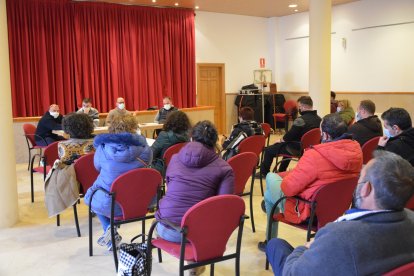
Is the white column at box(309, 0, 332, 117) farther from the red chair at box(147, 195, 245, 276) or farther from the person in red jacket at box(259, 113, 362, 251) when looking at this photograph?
the red chair at box(147, 195, 245, 276)

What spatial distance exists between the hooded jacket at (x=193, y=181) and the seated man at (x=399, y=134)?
5.54 feet

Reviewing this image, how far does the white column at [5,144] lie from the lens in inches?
171

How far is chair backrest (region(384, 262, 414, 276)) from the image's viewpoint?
5.00ft

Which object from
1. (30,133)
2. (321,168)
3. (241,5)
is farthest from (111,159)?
(241,5)

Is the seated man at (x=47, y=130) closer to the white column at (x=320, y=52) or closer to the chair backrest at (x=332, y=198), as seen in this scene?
the white column at (x=320, y=52)

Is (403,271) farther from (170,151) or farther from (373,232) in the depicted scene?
(170,151)

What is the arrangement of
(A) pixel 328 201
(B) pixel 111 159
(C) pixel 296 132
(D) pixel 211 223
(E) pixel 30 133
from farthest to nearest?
(E) pixel 30 133 < (C) pixel 296 132 < (B) pixel 111 159 < (A) pixel 328 201 < (D) pixel 211 223

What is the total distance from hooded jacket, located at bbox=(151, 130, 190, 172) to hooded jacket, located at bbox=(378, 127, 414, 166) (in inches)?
82.7

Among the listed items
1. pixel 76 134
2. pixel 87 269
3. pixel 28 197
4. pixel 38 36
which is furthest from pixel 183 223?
pixel 38 36

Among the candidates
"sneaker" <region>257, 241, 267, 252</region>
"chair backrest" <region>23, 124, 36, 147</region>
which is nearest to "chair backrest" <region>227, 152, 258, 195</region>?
"sneaker" <region>257, 241, 267, 252</region>

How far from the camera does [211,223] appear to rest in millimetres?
2467

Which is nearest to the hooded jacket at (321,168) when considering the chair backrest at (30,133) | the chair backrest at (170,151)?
the chair backrest at (170,151)

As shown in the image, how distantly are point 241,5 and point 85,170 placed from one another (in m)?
7.63

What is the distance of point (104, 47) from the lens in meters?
9.57
